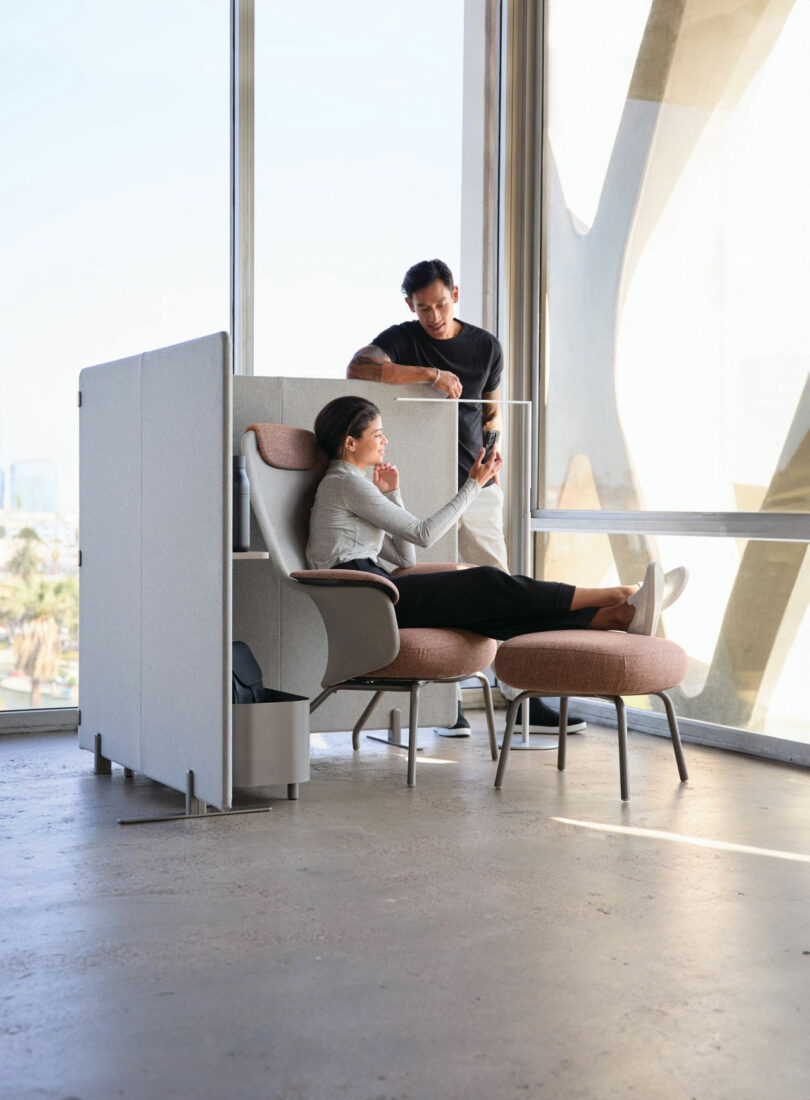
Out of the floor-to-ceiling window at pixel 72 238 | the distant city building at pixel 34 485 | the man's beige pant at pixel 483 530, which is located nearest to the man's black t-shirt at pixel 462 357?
the man's beige pant at pixel 483 530

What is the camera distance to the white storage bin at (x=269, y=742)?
347 cm

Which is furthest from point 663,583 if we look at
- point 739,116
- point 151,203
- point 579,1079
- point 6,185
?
point 6,185

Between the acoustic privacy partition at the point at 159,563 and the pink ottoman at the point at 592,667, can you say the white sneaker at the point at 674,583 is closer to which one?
the pink ottoman at the point at 592,667

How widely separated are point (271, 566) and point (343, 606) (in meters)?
0.51

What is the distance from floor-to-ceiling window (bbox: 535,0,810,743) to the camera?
14.4ft

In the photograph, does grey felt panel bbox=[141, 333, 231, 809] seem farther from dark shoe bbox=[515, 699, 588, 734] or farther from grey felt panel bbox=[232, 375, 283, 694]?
dark shoe bbox=[515, 699, 588, 734]

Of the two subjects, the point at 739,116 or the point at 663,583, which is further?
the point at 739,116

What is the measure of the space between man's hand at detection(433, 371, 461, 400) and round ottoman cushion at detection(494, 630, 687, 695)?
1109 millimetres

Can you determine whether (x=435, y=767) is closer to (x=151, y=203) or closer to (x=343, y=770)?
(x=343, y=770)

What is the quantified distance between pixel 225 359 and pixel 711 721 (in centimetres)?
241

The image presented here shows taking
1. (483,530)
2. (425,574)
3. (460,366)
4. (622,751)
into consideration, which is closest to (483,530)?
(483,530)

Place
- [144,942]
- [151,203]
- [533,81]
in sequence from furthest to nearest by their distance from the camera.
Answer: [533,81]
[151,203]
[144,942]

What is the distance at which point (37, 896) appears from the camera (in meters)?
2.66

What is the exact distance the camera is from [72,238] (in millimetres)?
4855
